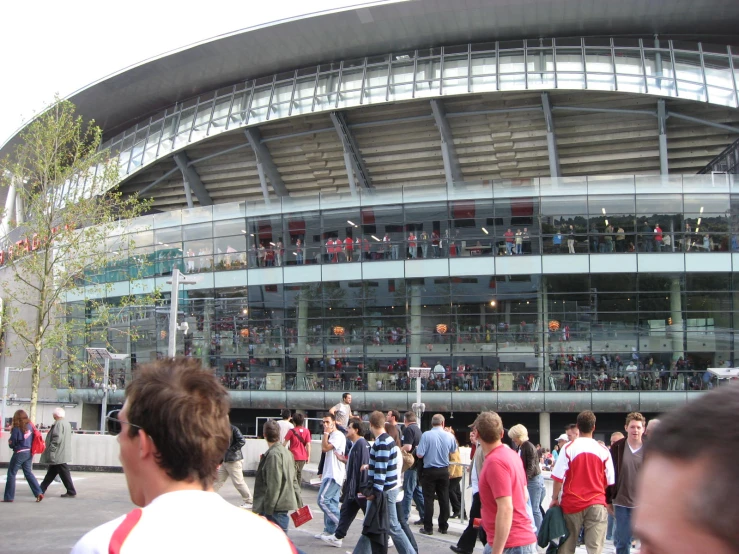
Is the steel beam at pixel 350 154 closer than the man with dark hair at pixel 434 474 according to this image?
No

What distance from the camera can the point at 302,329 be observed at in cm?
3488

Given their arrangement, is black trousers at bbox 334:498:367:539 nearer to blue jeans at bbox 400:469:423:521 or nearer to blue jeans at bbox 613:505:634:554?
blue jeans at bbox 400:469:423:521

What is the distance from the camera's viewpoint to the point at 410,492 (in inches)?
500

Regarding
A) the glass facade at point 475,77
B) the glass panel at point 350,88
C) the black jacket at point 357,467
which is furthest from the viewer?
the glass panel at point 350,88

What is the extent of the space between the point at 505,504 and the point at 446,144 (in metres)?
34.7

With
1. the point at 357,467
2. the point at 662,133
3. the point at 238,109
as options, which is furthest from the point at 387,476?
the point at 238,109

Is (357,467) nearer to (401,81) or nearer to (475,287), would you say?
(475,287)

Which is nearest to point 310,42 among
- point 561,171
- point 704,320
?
point 561,171

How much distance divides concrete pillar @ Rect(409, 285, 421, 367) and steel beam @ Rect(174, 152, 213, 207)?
17.8 m

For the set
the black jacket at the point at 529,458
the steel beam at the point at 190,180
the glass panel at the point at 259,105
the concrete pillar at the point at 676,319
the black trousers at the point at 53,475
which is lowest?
the black trousers at the point at 53,475

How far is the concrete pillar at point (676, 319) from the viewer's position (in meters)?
31.1

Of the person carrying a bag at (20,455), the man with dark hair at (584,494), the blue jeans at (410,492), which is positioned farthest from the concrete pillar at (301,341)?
the man with dark hair at (584,494)

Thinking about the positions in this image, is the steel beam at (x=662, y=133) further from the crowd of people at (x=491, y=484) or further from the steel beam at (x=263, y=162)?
the crowd of people at (x=491, y=484)

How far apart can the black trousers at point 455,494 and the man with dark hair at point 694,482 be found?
1246 centimetres
